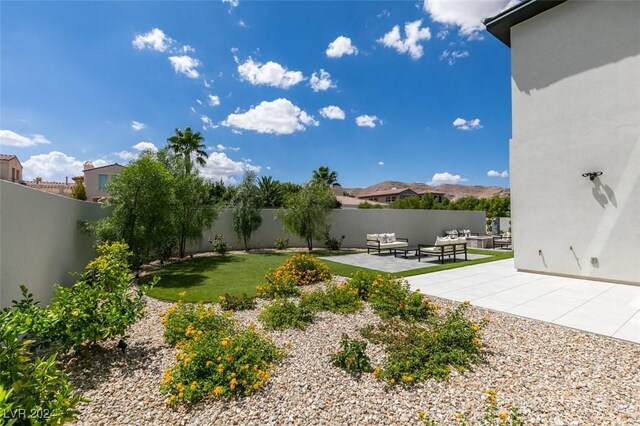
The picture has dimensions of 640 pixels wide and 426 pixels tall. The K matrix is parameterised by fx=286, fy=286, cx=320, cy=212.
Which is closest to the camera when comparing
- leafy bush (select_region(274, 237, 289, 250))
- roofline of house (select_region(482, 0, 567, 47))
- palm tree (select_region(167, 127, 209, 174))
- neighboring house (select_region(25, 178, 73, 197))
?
roofline of house (select_region(482, 0, 567, 47))

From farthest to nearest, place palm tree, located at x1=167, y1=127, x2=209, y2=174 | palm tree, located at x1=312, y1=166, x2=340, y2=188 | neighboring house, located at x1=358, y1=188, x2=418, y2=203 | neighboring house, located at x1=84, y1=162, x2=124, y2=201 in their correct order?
neighboring house, located at x1=358, y1=188, x2=418, y2=203 → palm tree, located at x1=312, y1=166, x2=340, y2=188 → neighboring house, located at x1=84, y1=162, x2=124, y2=201 → palm tree, located at x1=167, y1=127, x2=209, y2=174

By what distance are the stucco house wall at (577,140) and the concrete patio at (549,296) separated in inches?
36.0

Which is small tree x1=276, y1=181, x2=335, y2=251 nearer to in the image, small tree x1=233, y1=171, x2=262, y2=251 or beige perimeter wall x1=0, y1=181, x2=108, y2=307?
small tree x1=233, y1=171, x2=262, y2=251

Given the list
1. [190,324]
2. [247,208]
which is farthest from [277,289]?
[247,208]

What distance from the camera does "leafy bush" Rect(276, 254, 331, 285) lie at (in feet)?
24.0

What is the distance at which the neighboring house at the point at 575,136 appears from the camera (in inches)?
268

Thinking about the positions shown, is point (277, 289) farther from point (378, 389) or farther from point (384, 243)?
point (384, 243)

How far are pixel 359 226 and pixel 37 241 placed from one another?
13.9m

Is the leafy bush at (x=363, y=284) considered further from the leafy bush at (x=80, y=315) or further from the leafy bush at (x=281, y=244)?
the leafy bush at (x=281, y=244)

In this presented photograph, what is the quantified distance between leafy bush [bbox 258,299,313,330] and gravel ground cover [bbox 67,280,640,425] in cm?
51

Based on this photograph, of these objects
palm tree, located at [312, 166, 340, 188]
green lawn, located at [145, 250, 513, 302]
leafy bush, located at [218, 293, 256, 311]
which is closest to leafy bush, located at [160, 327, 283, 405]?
leafy bush, located at [218, 293, 256, 311]

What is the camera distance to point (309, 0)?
9.00m

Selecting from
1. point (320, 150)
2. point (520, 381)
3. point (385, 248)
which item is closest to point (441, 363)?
point (520, 381)

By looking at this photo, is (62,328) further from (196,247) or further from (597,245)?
(196,247)
